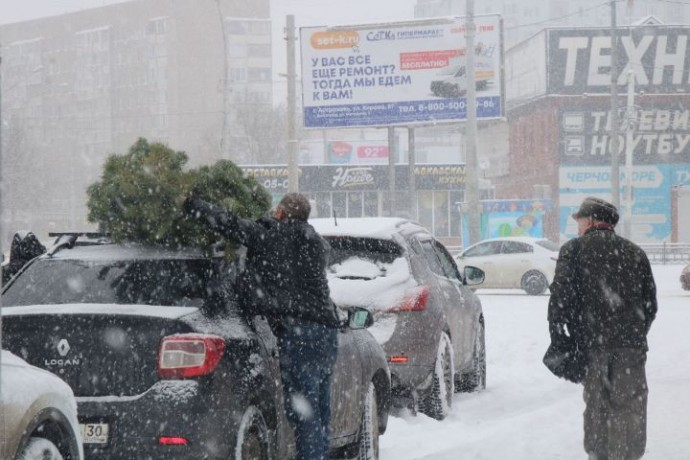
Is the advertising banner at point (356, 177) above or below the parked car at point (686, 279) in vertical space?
above

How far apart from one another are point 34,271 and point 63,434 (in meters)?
1.44

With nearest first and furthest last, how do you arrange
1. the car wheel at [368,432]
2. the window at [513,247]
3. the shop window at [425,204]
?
the car wheel at [368,432] → the window at [513,247] → the shop window at [425,204]

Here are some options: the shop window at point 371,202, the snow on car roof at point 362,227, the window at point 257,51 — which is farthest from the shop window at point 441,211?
the window at point 257,51

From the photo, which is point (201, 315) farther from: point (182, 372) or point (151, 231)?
point (151, 231)

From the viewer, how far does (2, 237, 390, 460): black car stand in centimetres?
507

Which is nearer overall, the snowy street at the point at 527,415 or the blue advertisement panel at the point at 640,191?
the snowy street at the point at 527,415

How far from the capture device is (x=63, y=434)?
4.66 metres

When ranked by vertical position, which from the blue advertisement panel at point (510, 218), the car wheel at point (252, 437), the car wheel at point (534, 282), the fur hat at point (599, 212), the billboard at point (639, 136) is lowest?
the car wheel at point (534, 282)

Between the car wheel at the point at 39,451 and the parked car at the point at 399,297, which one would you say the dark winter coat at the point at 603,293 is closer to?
the parked car at the point at 399,297

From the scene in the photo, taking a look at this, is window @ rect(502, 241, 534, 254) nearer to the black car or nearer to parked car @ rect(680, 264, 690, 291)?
parked car @ rect(680, 264, 690, 291)

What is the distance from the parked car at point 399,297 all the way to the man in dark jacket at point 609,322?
257 centimetres

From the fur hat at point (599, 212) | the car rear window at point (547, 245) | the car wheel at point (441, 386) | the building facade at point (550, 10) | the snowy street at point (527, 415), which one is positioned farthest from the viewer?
the building facade at point (550, 10)

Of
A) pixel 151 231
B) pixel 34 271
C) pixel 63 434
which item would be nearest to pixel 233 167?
pixel 151 231

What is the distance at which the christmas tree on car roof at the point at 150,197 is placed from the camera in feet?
19.6
